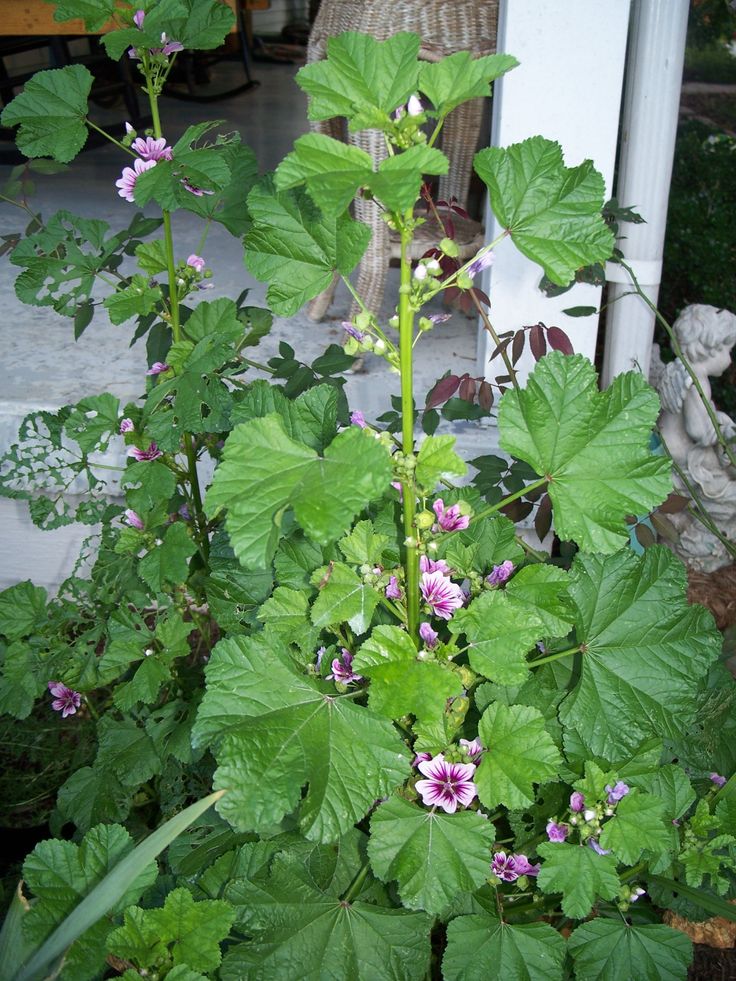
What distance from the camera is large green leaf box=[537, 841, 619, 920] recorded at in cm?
104

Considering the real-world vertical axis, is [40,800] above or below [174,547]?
below

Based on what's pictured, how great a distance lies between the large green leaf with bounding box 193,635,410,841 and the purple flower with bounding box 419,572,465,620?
13 centimetres

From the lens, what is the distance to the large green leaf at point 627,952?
1115 mm

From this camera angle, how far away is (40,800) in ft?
6.44

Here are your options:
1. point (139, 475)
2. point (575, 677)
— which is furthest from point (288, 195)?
point (575, 677)

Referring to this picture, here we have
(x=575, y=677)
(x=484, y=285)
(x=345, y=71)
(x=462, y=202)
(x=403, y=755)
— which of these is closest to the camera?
(x=345, y=71)

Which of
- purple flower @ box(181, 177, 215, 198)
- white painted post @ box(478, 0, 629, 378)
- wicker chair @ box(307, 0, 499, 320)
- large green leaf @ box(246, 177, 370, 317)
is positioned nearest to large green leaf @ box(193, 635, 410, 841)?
large green leaf @ box(246, 177, 370, 317)

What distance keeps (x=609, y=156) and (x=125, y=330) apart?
1635mm

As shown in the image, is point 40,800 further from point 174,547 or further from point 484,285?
point 484,285

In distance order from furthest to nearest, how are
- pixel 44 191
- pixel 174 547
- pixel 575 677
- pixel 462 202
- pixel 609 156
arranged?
pixel 44 191 < pixel 462 202 < pixel 609 156 < pixel 174 547 < pixel 575 677

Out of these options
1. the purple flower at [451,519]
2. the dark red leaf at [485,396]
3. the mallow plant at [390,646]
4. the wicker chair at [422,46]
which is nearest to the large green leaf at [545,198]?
the mallow plant at [390,646]

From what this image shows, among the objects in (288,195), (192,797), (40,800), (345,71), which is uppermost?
(345,71)

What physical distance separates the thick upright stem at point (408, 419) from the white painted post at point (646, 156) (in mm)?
1440

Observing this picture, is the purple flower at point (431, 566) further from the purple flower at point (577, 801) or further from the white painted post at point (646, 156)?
the white painted post at point (646, 156)
